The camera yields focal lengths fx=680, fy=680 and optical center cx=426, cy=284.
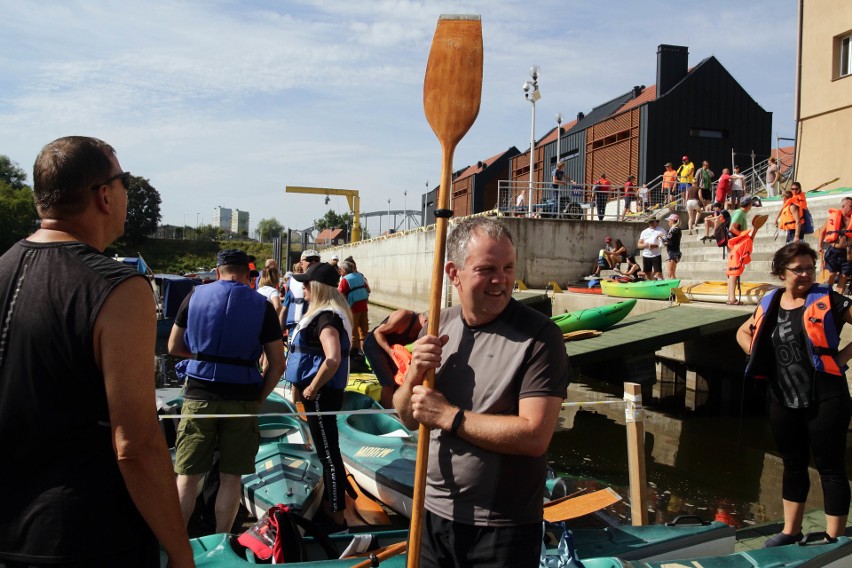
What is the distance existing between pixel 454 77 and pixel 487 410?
4.07 ft

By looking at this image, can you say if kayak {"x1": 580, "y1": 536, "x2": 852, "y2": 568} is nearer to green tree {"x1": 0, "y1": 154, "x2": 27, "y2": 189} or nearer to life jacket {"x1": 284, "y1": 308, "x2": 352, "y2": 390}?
life jacket {"x1": 284, "y1": 308, "x2": 352, "y2": 390}

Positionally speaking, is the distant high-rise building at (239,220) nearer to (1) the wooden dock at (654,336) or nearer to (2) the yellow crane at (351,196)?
(2) the yellow crane at (351,196)

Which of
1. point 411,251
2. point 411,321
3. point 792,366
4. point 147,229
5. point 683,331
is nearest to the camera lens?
point 411,321

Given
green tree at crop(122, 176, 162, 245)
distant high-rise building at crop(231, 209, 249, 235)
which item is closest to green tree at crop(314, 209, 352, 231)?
green tree at crop(122, 176, 162, 245)

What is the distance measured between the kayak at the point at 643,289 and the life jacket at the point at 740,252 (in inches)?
93.5

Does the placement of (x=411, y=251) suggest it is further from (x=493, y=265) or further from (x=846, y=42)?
(x=493, y=265)

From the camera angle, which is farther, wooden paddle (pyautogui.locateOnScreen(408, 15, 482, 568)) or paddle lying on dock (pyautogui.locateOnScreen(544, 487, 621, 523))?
paddle lying on dock (pyautogui.locateOnScreen(544, 487, 621, 523))

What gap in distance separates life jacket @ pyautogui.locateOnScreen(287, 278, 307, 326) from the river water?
2.93 meters

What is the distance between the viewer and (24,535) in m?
1.55

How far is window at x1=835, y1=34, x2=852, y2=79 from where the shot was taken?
17525mm

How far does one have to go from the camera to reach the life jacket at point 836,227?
10.5 m

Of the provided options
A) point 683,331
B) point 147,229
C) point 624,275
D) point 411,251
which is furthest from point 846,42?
point 147,229

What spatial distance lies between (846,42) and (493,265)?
1984cm

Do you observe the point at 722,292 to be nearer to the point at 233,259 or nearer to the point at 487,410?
the point at 233,259
